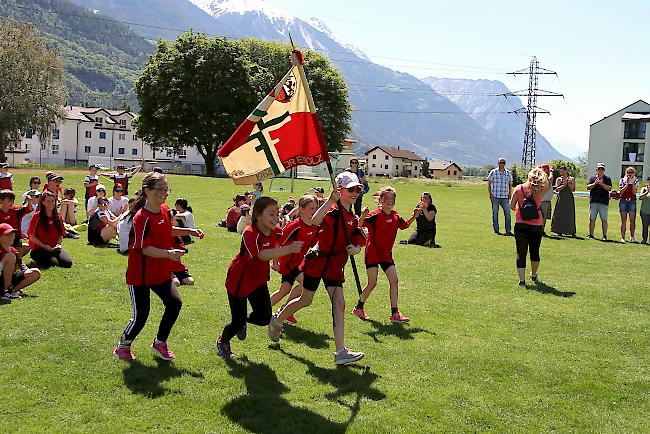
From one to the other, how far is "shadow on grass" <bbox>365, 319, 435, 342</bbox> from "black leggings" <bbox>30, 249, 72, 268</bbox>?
622cm

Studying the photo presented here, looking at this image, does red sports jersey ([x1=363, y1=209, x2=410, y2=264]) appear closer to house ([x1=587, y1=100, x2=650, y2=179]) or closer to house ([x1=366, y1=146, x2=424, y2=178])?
house ([x1=587, y1=100, x2=650, y2=179])

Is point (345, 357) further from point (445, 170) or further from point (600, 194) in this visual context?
point (445, 170)

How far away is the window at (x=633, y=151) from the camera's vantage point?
94.9 m

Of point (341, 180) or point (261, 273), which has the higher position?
point (341, 180)

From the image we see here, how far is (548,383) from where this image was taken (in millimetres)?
6965

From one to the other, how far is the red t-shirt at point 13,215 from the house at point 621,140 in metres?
92.7

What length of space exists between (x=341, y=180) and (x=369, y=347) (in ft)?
6.95

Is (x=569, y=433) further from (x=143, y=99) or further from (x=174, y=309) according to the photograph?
(x=143, y=99)

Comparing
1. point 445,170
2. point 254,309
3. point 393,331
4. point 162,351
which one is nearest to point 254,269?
point 254,309

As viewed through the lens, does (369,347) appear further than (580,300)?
No


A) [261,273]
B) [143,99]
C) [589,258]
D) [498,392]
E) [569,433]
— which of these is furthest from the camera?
[143,99]

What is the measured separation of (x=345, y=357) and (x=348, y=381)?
410mm

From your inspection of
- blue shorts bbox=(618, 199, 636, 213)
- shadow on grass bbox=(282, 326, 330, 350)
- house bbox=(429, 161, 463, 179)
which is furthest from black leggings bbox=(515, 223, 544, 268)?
house bbox=(429, 161, 463, 179)

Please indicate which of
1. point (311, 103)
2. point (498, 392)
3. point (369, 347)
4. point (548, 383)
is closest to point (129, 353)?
point (369, 347)
